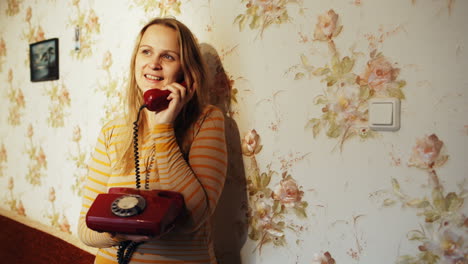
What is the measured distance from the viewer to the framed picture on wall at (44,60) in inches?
72.7

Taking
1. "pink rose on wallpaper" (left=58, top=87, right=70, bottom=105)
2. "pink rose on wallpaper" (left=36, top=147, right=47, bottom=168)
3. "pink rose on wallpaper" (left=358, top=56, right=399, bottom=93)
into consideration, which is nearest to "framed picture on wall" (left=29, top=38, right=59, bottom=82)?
"pink rose on wallpaper" (left=58, top=87, right=70, bottom=105)

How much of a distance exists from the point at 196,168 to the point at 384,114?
1.58 ft

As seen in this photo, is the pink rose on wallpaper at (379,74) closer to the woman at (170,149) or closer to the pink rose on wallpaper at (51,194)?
the woman at (170,149)

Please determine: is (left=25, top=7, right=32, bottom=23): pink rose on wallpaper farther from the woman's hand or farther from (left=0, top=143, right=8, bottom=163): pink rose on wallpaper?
the woman's hand

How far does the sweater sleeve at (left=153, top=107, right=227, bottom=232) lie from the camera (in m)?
0.91

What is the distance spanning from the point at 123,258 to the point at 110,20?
3.34ft

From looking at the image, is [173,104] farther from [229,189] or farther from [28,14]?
[28,14]

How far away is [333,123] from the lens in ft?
3.17

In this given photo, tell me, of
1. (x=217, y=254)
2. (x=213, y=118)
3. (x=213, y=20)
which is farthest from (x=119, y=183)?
(x=213, y=20)

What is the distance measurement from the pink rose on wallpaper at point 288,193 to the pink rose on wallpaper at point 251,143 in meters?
0.13

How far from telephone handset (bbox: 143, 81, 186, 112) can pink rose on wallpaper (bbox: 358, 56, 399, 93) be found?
51cm


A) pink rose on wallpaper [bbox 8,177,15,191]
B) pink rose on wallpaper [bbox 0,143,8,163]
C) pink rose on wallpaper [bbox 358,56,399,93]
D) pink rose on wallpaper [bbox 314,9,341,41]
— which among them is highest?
pink rose on wallpaper [bbox 314,9,341,41]

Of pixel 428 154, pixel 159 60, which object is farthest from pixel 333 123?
pixel 159 60

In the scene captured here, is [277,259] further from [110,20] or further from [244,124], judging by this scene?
[110,20]
